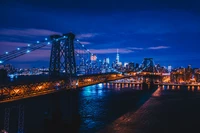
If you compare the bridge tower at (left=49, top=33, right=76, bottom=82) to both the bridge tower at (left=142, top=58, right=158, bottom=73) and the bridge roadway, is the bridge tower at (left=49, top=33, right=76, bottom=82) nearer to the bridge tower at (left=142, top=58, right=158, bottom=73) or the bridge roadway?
the bridge roadway

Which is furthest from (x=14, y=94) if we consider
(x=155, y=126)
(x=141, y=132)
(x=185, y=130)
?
(x=185, y=130)

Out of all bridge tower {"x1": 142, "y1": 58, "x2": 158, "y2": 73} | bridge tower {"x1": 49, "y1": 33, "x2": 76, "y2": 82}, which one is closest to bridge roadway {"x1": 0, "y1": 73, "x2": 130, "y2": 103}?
bridge tower {"x1": 49, "y1": 33, "x2": 76, "y2": 82}

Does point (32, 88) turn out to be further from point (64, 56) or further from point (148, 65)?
point (148, 65)

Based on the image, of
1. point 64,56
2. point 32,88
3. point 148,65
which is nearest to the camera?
point 32,88

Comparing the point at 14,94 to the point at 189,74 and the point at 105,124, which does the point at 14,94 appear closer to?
the point at 105,124

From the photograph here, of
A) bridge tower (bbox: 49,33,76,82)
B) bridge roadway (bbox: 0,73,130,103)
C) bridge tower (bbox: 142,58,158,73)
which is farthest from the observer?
bridge tower (bbox: 142,58,158,73)

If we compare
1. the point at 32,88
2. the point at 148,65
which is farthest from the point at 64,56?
the point at 148,65

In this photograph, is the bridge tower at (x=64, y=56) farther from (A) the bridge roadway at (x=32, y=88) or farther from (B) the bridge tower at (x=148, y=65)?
(B) the bridge tower at (x=148, y=65)

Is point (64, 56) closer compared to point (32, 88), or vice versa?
point (32, 88)

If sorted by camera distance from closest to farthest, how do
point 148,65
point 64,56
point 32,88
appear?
point 32,88, point 64,56, point 148,65
